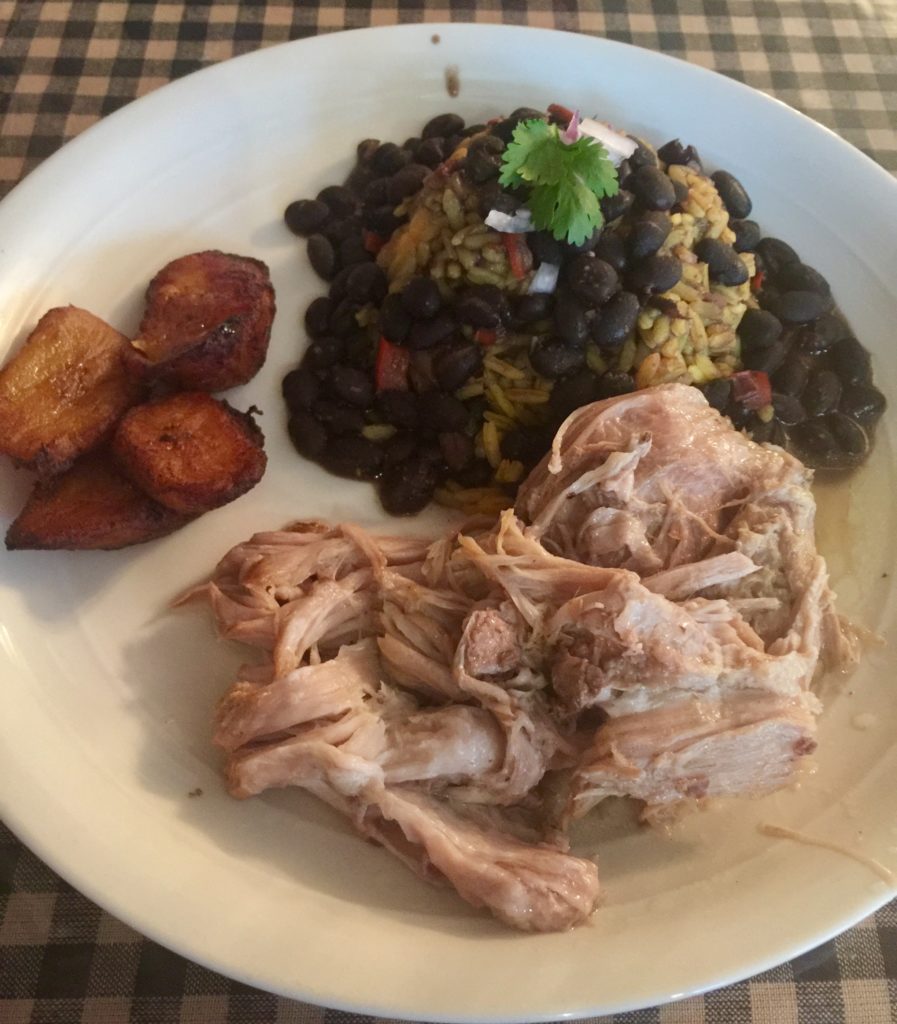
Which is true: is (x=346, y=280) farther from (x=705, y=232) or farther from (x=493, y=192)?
(x=705, y=232)

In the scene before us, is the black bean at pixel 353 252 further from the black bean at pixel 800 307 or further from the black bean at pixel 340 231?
the black bean at pixel 800 307

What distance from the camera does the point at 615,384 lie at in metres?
2.62

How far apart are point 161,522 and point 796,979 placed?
2.10 m

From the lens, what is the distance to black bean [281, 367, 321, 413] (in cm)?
273

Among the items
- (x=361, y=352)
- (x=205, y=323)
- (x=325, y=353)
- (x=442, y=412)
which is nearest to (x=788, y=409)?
(x=442, y=412)

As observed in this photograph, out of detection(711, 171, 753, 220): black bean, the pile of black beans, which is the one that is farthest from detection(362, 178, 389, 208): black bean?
detection(711, 171, 753, 220): black bean

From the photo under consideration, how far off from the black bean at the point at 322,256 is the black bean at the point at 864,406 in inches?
69.3

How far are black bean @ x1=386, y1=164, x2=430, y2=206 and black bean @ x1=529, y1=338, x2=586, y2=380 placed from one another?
75 cm

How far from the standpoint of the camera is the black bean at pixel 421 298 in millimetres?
2627

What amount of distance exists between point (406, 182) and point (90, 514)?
4.94 ft

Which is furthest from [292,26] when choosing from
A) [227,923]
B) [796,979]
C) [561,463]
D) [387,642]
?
[796,979]

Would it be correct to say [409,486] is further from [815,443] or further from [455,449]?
[815,443]

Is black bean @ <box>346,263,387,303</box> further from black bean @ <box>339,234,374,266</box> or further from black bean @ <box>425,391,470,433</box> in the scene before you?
black bean @ <box>425,391,470,433</box>

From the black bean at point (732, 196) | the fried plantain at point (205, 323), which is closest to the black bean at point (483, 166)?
the fried plantain at point (205, 323)
